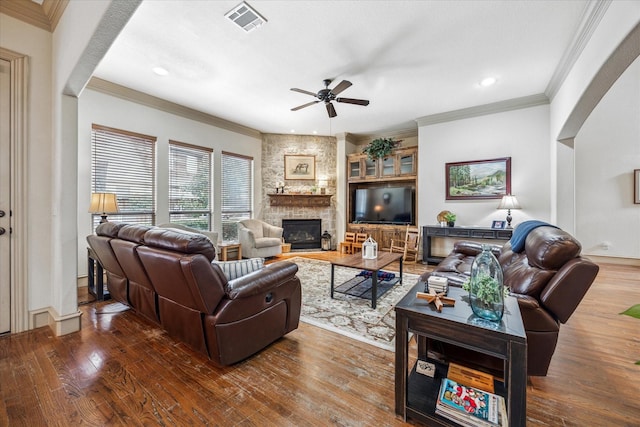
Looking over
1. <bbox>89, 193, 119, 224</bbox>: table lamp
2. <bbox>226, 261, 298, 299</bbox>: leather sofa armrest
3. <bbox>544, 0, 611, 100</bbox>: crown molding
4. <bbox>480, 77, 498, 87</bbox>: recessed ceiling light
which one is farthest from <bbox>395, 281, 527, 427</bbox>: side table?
<bbox>89, 193, 119, 224</bbox>: table lamp

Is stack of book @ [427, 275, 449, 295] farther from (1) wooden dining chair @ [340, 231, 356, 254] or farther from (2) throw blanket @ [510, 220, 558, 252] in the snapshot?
(1) wooden dining chair @ [340, 231, 356, 254]

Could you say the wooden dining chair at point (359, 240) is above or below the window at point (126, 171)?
below

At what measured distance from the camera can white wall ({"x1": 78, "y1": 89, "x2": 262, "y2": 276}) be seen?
3730 millimetres

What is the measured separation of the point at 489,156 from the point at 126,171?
20.8ft

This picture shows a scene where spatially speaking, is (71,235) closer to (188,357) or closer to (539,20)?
(188,357)

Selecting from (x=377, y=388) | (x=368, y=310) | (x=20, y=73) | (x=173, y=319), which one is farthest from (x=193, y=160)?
(x=377, y=388)

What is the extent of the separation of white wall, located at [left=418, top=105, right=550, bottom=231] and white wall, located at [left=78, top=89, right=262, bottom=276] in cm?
395

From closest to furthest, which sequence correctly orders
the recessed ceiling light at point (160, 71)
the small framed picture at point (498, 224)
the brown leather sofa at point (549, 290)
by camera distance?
the brown leather sofa at point (549, 290) < the recessed ceiling light at point (160, 71) < the small framed picture at point (498, 224)

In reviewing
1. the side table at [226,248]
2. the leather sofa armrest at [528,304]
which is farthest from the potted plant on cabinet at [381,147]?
the leather sofa armrest at [528,304]

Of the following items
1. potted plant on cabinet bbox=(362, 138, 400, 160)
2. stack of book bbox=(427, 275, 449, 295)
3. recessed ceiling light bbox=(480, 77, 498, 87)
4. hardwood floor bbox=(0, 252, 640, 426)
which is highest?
recessed ceiling light bbox=(480, 77, 498, 87)

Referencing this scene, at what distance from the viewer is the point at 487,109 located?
4.87 metres

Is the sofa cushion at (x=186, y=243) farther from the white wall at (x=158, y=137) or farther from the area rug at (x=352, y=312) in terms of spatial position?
the white wall at (x=158, y=137)

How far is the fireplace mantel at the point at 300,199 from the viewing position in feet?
21.7

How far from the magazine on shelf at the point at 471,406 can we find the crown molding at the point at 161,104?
5.39m
